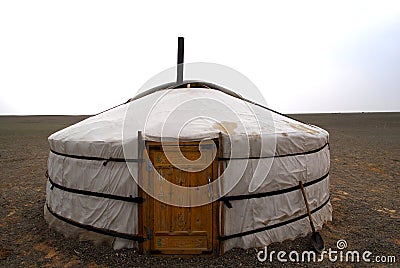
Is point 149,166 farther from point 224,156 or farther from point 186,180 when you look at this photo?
point 224,156

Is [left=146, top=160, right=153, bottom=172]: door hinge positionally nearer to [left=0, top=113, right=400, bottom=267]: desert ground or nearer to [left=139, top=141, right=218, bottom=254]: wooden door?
[left=139, top=141, right=218, bottom=254]: wooden door

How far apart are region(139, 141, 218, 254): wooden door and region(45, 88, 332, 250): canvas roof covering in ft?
0.55

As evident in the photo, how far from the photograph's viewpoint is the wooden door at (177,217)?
12.3 ft

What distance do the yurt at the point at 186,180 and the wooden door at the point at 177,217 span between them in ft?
0.04

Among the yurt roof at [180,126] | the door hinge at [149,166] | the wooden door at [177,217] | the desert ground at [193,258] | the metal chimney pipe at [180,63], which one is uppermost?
the metal chimney pipe at [180,63]

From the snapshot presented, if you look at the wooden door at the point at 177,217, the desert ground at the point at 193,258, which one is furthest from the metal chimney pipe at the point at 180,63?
the desert ground at the point at 193,258

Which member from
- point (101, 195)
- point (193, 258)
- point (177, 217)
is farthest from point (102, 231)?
point (193, 258)

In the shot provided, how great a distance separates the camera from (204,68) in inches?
208

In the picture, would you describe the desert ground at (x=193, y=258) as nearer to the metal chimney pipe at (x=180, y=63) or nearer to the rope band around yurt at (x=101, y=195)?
the rope band around yurt at (x=101, y=195)

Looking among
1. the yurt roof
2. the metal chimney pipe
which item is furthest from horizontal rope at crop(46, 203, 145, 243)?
the metal chimney pipe

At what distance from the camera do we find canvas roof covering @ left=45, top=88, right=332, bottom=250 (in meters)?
3.87

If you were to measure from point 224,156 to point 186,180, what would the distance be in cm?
50

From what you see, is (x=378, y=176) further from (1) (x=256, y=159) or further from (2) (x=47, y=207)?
(2) (x=47, y=207)

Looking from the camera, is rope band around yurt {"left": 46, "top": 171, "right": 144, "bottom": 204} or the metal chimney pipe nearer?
rope band around yurt {"left": 46, "top": 171, "right": 144, "bottom": 204}
